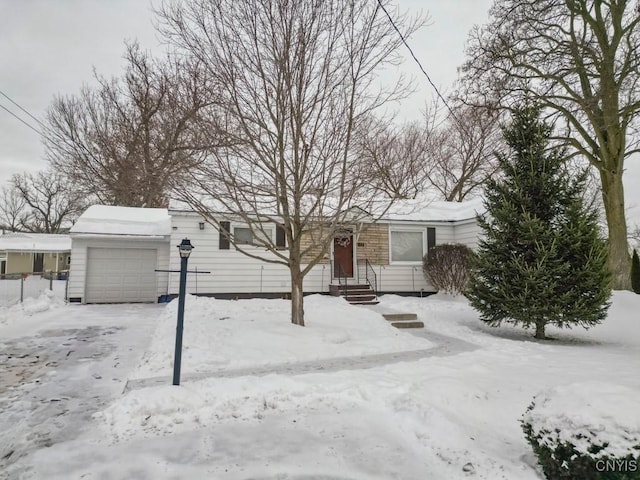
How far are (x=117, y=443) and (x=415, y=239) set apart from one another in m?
12.1

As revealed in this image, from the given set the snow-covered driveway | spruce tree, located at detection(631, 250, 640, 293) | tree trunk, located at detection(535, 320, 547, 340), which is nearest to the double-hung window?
tree trunk, located at detection(535, 320, 547, 340)

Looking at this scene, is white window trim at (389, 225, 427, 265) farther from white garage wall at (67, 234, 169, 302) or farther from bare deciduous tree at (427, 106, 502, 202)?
bare deciduous tree at (427, 106, 502, 202)

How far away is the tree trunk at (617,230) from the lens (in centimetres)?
1108

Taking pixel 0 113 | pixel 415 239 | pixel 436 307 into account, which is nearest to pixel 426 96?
pixel 436 307

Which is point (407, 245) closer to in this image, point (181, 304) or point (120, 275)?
point (120, 275)

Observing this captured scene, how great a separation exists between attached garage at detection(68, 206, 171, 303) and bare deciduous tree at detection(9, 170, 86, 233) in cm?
2341

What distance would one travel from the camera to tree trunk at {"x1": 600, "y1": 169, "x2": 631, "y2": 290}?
11.1 m

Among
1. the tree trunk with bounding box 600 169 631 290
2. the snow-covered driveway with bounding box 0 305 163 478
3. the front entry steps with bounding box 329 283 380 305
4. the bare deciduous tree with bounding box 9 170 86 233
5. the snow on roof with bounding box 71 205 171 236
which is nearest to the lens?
the snow-covered driveway with bounding box 0 305 163 478

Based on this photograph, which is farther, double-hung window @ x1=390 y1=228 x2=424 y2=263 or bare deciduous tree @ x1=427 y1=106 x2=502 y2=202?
bare deciduous tree @ x1=427 y1=106 x2=502 y2=202

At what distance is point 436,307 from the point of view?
10820mm

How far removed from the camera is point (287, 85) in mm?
6176

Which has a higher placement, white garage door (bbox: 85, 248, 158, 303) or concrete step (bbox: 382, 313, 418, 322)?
white garage door (bbox: 85, 248, 158, 303)

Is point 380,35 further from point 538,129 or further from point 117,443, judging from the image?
point 117,443

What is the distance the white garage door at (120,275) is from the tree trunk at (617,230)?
48.0 ft
